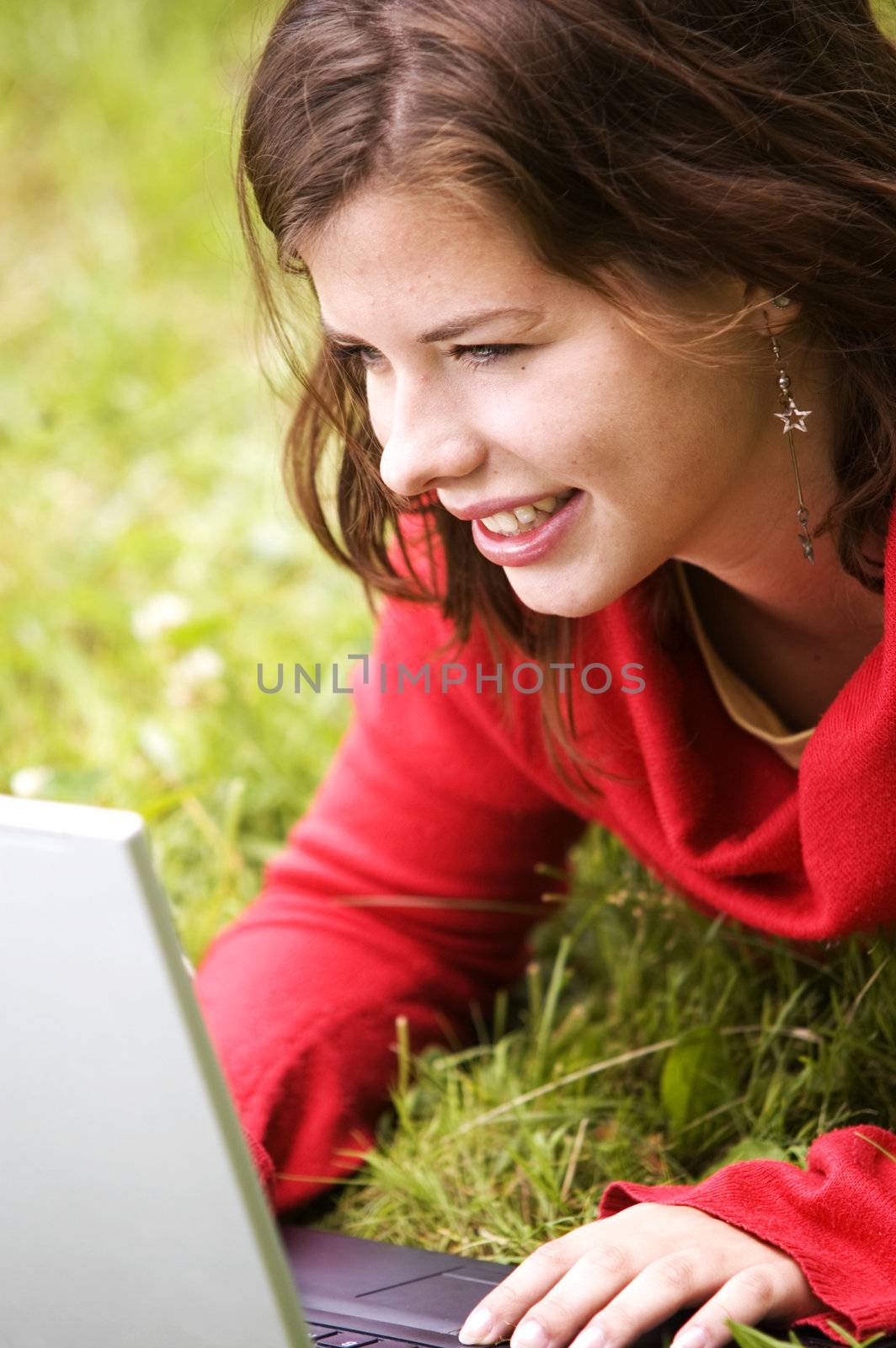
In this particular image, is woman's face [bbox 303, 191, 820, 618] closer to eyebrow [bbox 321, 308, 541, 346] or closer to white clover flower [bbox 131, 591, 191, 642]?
eyebrow [bbox 321, 308, 541, 346]

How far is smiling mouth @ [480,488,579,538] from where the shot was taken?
1120 mm

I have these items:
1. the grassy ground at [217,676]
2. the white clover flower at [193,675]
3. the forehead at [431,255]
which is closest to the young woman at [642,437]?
the forehead at [431,255]

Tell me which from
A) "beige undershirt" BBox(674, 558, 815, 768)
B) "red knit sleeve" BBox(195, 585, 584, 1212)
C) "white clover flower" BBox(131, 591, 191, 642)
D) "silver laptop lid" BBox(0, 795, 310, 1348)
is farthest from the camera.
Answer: "white clover flower" BBox(131, 591, 191, 642)

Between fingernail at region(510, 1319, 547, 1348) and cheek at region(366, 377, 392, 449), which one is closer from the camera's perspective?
fingernail at region(510, 1319, 547, 1348)

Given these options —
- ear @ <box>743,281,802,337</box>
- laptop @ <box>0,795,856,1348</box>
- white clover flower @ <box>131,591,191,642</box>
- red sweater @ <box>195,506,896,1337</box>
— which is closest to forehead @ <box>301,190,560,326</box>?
ear @ <box>743,281,802,337</box>

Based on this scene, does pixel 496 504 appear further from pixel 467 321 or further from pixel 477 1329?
pixel 477 1329

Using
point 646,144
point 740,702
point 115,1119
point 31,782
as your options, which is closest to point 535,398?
point 646,144

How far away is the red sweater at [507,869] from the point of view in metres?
1.09

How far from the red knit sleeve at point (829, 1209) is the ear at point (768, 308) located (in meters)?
0.57

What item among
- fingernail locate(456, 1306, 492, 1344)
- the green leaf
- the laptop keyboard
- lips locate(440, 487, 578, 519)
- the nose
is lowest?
the green leaf

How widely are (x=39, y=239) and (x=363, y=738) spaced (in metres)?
1.84

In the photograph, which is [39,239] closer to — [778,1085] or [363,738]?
[363,738]

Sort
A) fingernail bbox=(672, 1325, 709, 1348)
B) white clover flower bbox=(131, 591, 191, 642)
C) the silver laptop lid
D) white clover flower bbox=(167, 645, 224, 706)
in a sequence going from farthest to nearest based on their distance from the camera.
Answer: white clover flower bbox=(131, 591, 191, 642) < white clover flower bbox=(167, 645, 224, 706) < fingernail bbox=(672, 1325, 709, 1348) < the silver laptop lid

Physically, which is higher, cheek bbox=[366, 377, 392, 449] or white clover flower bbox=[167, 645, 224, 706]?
cheek bbox=[366, 377, 392, 449]
